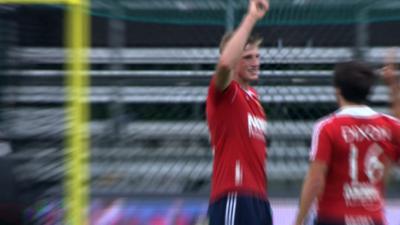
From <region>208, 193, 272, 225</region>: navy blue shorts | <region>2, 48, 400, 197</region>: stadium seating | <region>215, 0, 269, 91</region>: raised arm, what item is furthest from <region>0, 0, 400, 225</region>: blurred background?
<region>215, 0, 269, 91</region>: raised arm

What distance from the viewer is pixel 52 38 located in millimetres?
2801

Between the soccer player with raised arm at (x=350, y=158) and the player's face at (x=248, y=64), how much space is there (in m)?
0.38

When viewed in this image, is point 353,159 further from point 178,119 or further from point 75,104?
point 178,119

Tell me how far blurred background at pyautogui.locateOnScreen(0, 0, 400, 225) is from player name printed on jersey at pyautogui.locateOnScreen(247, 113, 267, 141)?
1.93ft

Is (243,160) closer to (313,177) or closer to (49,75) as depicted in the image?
(313,177)

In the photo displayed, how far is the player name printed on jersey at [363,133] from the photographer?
7.88 ft

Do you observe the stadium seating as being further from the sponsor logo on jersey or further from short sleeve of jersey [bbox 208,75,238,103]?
the sponsor logo on jersey

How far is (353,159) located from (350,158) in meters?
0.01

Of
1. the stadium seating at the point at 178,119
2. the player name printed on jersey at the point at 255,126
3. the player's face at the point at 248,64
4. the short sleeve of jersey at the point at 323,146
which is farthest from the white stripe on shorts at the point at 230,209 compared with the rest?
the stadium seating at the point at 178,119

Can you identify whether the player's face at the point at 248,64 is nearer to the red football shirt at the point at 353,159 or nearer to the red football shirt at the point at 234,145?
the red football shirt at the point at 234,145

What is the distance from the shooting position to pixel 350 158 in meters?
2.42

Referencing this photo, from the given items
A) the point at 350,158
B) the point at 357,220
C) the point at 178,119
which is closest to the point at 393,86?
the point at 350,158

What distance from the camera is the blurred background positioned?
10.6 ft

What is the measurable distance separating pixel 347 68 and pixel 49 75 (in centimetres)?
134
